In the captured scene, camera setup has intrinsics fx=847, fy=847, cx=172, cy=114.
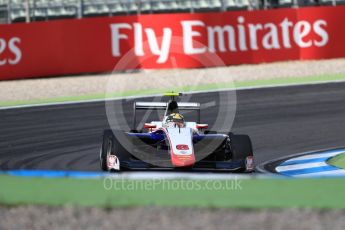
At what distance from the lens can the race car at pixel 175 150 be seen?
32.2 feet

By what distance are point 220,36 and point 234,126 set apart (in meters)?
7.66

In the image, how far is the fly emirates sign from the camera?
21.0 m

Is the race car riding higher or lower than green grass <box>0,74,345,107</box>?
lower

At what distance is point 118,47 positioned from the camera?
21.0 meters

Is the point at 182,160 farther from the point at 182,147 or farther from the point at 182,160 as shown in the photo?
the point at 182,147

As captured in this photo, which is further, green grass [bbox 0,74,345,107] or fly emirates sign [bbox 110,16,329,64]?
fly emirates sign [bbox 110,16,329,64]

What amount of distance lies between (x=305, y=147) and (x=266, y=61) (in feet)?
32.4

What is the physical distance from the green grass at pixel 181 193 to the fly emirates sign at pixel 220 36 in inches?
555

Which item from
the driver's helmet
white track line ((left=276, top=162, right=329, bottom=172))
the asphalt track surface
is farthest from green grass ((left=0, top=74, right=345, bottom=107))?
white track line ((left=276, top=162, right=329, bottom=172))

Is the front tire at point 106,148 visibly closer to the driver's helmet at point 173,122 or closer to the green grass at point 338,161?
the driver's helmet at point 173,122

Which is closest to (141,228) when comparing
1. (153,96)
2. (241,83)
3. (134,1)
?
(153,96)

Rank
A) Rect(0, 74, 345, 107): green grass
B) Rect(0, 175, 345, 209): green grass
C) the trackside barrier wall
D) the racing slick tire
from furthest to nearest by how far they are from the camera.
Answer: the trackside barrier wall
Rect(0, 74, 345, 107): green grass
the racing slick tire
Rect(0, 175, 345, 209): green grass

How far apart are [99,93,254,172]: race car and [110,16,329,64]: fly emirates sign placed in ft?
34.4

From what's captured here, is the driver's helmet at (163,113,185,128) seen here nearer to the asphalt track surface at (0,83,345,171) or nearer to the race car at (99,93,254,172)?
the race car at (99,93,254,172)
